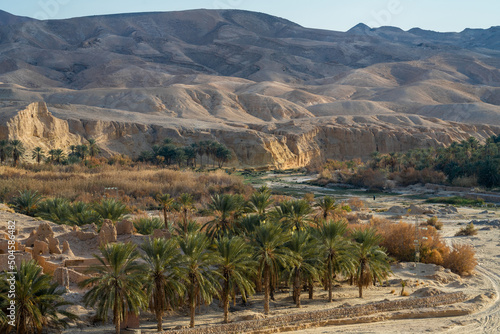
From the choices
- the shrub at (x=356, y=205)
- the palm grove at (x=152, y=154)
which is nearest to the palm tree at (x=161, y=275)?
the shrub at (x=356, y=205)

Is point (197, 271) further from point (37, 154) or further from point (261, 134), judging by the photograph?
point (261, 134)

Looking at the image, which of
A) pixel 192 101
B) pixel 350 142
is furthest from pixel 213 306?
pixel 192 101

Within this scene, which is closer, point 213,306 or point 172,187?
point 213,306

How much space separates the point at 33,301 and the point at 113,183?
102ft

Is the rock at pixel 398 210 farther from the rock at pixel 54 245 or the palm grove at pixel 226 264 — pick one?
the rock at pixel 54 245

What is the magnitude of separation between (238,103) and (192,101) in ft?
32.6

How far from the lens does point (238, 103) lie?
110m

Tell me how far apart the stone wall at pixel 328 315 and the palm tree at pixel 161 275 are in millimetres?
948

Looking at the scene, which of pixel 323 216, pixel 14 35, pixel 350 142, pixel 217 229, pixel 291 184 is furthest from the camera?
pixel 14 35

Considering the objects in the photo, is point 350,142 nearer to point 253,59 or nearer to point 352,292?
point 352,292

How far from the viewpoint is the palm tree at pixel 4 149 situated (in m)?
55.8

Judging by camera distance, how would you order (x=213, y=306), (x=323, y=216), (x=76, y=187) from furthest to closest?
(x=76, y=187) < (x=323, y=216) < (x=213, y=306)

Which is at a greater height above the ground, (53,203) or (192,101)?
(192,101)

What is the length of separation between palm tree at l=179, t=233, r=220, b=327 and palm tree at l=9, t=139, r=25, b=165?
44.4 meters
